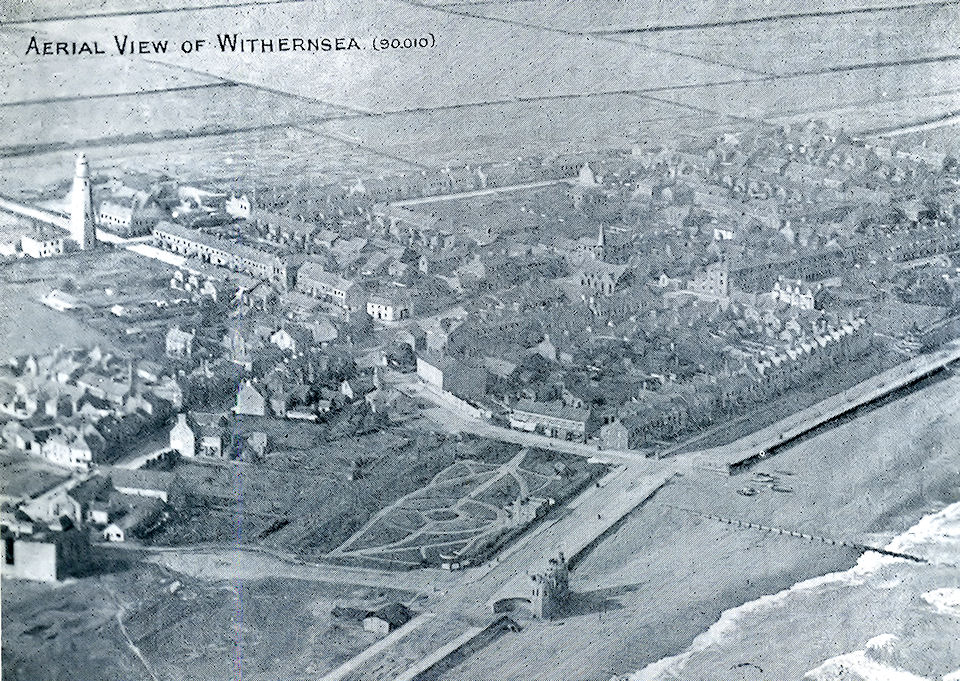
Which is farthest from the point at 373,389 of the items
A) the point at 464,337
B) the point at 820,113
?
the point at 820,113

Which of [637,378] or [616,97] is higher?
[616,97]

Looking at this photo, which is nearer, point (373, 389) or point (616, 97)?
point (373, 389)

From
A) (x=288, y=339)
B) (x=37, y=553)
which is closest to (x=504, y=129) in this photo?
(x=288, y=339)

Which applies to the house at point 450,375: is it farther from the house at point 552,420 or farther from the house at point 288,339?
the house at point 288,339

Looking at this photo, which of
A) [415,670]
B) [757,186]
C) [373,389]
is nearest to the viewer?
[415,670]

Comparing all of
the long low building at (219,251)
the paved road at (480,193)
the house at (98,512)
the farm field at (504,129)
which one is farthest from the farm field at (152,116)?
the house at (98,512)

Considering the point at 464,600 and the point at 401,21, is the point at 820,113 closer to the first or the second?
the point at 401,21

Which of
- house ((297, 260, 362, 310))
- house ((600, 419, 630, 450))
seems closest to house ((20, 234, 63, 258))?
house ((297, 260, 362, 310))
